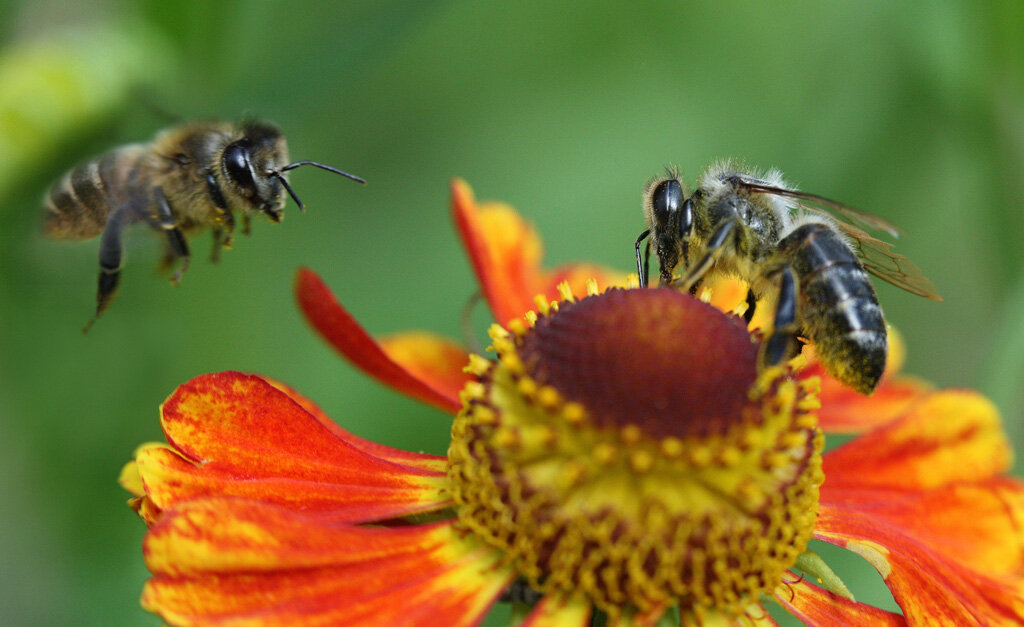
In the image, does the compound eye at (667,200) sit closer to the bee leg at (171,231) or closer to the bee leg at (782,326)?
A: the bee leg at (782,326)

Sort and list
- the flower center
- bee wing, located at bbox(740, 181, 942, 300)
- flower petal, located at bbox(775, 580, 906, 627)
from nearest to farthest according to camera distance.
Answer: the flower center < flower petal, located at bbox(775, 580, 906, 627) < bee wing, located at bbox(740, 181, 942, 300)

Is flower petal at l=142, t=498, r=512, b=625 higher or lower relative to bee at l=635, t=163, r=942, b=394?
lower

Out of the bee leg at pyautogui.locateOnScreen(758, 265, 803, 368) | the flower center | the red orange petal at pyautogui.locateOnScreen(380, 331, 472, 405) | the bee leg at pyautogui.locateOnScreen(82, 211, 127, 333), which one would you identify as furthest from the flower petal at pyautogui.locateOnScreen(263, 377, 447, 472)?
the bee leg at pyautogui.locateOnScreen(758, 265, 803, 368)

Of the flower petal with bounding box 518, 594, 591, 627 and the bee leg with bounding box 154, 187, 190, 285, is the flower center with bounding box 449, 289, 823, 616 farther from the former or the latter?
the bee leg with bounding box 154, 187, 190, 285

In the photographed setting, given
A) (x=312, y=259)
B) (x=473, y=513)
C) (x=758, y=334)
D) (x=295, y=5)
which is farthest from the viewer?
(x=312, y=259)

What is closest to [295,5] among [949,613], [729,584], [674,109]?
[674,109]

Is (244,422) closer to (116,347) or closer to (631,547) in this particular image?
(631,547)
